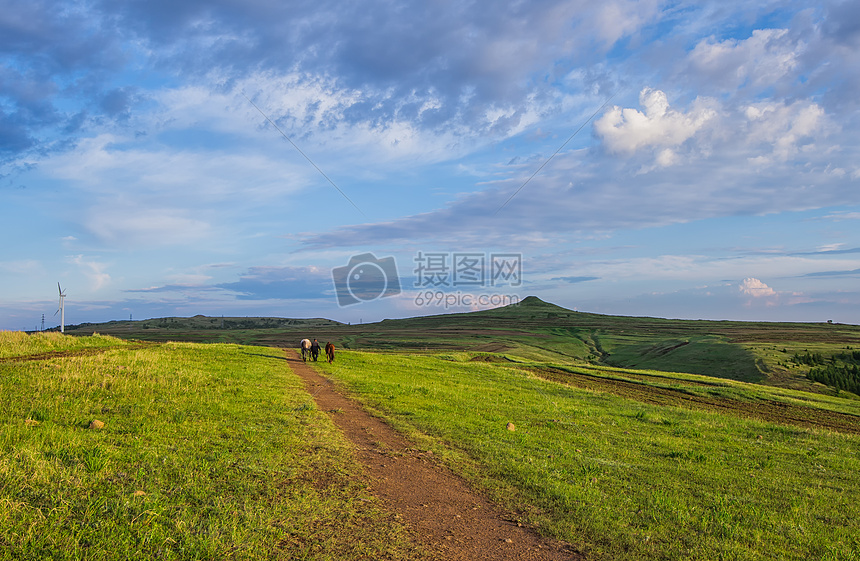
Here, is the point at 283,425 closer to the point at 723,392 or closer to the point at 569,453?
the point at 569,453

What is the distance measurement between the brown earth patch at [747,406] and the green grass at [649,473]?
4042 millimetres

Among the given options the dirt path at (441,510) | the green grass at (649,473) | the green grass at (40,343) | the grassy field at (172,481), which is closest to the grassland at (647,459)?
the green grass at (649,473)

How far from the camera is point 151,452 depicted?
917 cm

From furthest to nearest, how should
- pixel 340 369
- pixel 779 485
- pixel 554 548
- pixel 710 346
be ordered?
pixel 710 346 < pixel 340 369 < pixel 779 485 < pixel 554 548

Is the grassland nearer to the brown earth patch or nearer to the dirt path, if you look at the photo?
the brown earth patch

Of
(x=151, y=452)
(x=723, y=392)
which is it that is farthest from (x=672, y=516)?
(x=723, y=392)

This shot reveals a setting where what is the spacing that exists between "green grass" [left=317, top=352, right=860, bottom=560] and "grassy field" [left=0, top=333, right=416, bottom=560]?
2.96 m

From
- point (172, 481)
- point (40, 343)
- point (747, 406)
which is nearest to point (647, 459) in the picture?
point (172, 481)

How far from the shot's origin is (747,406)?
91.1 feet

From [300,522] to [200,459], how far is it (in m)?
3.41

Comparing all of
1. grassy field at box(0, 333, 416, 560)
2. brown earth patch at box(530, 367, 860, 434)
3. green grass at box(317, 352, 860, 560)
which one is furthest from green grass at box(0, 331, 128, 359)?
brown earth patch at box(530, 367, 860, 434)

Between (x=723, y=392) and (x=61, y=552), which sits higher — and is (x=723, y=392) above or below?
below

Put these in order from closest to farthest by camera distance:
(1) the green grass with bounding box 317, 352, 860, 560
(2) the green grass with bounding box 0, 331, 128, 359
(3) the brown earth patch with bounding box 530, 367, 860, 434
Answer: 1. (1) the green grass with bounding box 317, 352, 860, 560
2. (3) the brown earth patch with bounding box 530, 367, 860, 434
3. (2) the green grass with bounding box 0, 331, 128, 359

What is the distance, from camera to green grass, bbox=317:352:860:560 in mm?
7531
